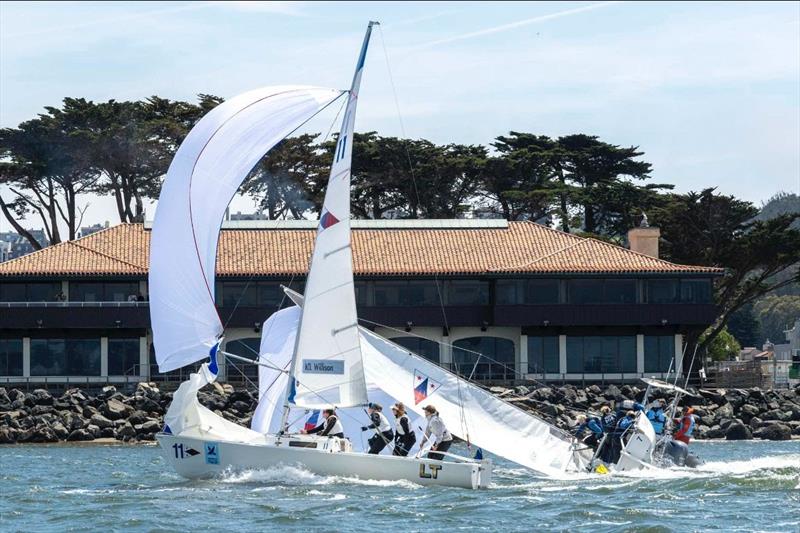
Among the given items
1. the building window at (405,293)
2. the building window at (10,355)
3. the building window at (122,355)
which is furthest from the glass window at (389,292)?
the building window at (10,355)

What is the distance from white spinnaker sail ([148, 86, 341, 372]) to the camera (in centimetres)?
2536

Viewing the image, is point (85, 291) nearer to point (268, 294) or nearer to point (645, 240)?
point (268, 294)

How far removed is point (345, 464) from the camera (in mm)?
25516

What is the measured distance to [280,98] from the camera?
25.7 m

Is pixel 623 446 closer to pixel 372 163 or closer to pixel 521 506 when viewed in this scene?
pixel 521 506

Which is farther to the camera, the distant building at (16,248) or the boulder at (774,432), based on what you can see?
the distant building at (16,248)

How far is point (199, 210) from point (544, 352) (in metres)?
31.1

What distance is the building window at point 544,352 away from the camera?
55.3 metres

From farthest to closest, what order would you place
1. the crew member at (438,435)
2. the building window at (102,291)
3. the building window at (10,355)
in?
the building window at (102,291) < the building window at (10,355) < the crew member at (438,435)

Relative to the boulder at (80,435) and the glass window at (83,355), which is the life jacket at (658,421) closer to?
the boulder at (80,435)

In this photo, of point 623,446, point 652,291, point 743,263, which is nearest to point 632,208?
point 743,263

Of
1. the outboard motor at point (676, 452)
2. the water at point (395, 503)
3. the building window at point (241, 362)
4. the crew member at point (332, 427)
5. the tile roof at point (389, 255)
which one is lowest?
the water at point (395, 503)

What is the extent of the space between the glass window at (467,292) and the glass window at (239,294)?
6463 mm

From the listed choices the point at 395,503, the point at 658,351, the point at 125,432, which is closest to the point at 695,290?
the point at 658,351
